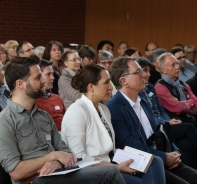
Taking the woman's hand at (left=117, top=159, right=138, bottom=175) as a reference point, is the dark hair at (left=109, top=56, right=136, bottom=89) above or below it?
above

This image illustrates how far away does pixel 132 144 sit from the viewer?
12.5 feet

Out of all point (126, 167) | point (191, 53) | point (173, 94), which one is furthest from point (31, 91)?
point (191, 53)

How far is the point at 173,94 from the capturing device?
5605mm

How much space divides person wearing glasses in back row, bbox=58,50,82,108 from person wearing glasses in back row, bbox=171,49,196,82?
6.20 feet

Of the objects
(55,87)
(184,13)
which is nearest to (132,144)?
(55,87)

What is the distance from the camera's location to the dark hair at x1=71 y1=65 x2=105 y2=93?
3.66 meters

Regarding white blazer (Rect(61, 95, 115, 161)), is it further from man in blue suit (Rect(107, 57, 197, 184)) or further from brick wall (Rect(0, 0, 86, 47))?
brick wall (Rect(0, 0, 86, 47))

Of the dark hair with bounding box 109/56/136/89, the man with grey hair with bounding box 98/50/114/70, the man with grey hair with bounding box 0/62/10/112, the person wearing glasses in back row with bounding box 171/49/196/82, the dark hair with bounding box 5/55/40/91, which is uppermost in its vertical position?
the dark hair with bounding box 5/55/40/91

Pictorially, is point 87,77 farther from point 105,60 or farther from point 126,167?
point 105,60

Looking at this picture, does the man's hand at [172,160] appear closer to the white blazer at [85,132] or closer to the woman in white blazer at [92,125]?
the woman in white blazer at [92,125]

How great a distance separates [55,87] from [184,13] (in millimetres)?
4925

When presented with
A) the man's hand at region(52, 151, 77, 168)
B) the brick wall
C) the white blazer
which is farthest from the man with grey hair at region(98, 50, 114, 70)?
the brick wall

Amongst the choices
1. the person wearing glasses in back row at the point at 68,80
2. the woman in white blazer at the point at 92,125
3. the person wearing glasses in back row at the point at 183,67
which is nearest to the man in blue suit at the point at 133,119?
the woman in white blazer at the point at 92,125

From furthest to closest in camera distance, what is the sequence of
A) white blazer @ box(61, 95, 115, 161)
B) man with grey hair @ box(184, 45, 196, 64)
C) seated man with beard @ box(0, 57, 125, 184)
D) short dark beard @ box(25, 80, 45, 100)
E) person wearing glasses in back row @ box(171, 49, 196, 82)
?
man with grey hair @ box(184, 45, 196, 64)
person wearing glasses in back row @ box(171, 49, 196, 82)
white blazer @ box(61, 95, 115, 161)
short dark beard @ box(25, 80, 45, 100)
seated man with beard @ box(0, 57, 125, 184)
